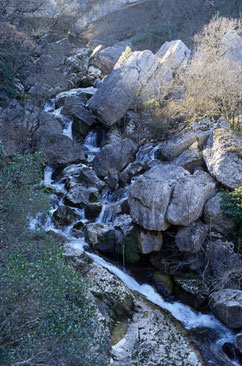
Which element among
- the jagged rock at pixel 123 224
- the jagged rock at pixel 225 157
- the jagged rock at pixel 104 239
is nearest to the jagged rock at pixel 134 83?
the jagged rock at pixel 225 157

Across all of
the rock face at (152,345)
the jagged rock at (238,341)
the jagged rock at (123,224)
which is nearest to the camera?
the rock face at (152,345)

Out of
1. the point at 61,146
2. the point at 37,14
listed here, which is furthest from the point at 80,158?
the point at 37,14

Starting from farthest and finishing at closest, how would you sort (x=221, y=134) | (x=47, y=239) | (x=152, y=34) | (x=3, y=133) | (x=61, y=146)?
(x=152, y=34) < (x=61, y=146) < (x=3, y=133) < (x=221, y=134) < (x=47, y=239)

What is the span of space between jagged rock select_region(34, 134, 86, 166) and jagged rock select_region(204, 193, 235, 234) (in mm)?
10208

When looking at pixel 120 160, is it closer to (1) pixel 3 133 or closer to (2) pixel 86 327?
(1) pixel 3 133

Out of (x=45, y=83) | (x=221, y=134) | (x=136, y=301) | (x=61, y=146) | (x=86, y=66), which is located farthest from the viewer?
(x=86, y=66)

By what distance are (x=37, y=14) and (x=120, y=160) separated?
941 inches

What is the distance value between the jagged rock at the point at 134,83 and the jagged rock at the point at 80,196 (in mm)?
6718

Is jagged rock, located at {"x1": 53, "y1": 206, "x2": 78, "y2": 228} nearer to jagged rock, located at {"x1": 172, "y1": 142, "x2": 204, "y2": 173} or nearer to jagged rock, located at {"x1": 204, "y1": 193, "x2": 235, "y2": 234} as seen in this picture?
jagged rock, located at {"x1": 172, "y1": 142, "x2": 204, "y2": 173}

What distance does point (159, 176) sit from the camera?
45.8 feet

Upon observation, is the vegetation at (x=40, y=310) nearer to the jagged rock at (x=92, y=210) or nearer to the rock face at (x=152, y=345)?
the rock face at (x=152, y=345)

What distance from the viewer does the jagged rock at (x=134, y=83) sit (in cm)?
2205

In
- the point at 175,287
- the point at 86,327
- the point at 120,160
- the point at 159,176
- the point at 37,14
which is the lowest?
the point at 175,287

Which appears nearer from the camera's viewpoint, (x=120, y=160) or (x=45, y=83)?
(x=120, y=160)
